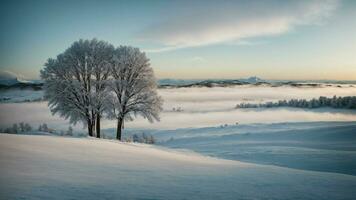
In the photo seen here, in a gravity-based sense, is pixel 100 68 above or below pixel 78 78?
above

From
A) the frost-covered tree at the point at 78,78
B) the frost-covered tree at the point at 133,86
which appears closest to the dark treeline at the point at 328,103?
the frost-covered tree at the point at 133,86

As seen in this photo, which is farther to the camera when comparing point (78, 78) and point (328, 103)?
point (328, 103)

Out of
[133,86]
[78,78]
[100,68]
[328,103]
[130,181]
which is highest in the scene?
[100,68]

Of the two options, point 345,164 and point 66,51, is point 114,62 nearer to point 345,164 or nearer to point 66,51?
point 66,51

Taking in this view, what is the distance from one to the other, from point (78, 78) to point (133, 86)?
523 centimetres

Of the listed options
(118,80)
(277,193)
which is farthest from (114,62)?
(277,193)

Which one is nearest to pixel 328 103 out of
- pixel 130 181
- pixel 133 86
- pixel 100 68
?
pixel 133 86

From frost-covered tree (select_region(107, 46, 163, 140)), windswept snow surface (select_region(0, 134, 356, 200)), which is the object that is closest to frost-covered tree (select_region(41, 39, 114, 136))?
frost-covered tree (select_region(107, 46, 163, 140))

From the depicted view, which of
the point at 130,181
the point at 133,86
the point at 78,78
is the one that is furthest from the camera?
the point at 133,86

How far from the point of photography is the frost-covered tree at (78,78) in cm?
2686

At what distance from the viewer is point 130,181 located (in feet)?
24.2

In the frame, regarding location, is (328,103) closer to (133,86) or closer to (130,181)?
(133,86)

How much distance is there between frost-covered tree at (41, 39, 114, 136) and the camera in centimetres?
2686

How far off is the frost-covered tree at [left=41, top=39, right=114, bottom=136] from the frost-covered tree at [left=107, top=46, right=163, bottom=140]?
42.8 inches
